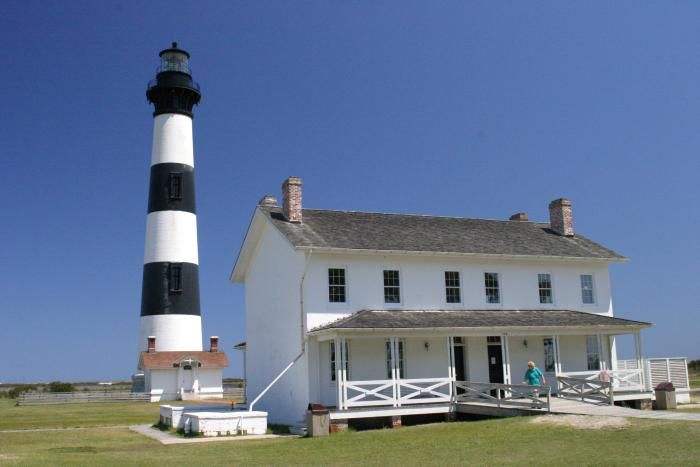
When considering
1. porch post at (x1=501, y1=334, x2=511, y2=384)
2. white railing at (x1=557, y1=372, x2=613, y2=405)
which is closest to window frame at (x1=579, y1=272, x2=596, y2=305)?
white railing at (x1=557, y1=372, x2=613, y2=405)

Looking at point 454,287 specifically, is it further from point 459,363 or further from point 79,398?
point 79,398

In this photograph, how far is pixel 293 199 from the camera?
25750 millimetres

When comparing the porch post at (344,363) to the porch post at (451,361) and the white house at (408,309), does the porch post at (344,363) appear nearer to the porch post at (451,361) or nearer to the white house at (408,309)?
the white house at (408,309)

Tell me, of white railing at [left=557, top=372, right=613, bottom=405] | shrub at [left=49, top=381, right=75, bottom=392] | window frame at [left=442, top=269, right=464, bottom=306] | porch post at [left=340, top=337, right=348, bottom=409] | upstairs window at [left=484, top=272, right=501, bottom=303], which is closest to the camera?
porch post at [left=340, top=337, right=348, bottom=409]

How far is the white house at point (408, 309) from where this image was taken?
916 inches

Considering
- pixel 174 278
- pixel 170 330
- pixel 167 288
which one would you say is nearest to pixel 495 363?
pixel 174 278

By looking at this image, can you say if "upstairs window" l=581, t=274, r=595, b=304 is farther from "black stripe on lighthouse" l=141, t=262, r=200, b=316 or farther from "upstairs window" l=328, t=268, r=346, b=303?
"black stripe on lighthouse" l=141, t=262, r=200, b=316

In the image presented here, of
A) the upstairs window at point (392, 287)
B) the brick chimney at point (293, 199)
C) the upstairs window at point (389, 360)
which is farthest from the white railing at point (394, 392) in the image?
the brick chimney at point (293, 199)

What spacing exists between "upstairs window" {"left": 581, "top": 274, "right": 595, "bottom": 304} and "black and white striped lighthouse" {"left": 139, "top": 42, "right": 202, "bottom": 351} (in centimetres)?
2097

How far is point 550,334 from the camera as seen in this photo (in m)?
24.4

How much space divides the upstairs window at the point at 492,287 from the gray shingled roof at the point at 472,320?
21.2 inches

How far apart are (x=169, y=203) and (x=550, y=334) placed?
2271 centimetres

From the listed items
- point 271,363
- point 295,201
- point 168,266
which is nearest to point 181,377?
point 168,266

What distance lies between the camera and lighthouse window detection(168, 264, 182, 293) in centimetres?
3991
